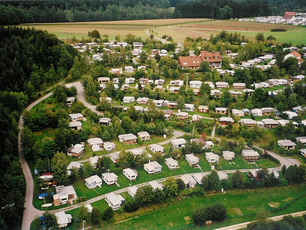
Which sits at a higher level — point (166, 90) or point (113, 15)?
point (113, 15)

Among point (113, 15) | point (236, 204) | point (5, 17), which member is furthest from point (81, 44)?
point (236, 204)

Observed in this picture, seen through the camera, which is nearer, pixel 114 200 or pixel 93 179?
pixel 114 200

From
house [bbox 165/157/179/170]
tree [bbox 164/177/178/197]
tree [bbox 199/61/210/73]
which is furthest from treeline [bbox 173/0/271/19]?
tree [bbox 164/177/178/197]

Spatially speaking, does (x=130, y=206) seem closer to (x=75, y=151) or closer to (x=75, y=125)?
(x=75, y=151)

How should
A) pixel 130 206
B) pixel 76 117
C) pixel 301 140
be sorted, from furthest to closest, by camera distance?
pixel 76 117
pixel 301 140
pixel 130 206

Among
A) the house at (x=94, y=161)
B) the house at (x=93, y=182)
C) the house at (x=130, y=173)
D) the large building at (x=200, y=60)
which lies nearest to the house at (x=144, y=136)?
the house at (x=94, y=161)

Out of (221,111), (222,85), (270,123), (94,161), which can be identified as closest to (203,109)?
(221,111)

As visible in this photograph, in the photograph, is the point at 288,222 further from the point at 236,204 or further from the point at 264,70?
the point at 264,70
